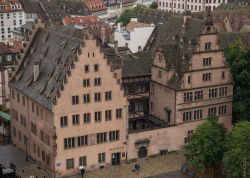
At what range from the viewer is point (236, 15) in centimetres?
19462

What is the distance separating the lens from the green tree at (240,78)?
118 meters

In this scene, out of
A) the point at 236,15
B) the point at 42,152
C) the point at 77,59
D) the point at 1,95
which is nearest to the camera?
the point at 77,59

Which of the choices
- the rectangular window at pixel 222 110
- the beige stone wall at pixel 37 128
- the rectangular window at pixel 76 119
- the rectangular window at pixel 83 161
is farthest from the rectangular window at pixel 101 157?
the rectangular window at pixel 222 110

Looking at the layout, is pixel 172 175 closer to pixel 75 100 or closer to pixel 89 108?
pixel 89 108

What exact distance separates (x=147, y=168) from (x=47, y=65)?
25335 millimetres

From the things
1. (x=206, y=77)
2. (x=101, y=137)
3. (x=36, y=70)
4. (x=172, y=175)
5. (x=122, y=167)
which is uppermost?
(x=36, y=70)

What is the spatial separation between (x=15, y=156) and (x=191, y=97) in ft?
113

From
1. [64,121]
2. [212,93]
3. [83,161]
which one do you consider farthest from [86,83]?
[212,93]

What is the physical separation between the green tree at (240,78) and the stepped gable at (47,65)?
3153 cm

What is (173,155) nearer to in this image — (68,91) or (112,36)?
(68,91)

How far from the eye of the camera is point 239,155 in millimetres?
90312

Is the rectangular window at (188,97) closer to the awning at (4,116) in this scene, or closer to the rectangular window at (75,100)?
the rectangular window at (75,100)

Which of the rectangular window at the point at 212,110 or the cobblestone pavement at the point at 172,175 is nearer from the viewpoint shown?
the cobblestone pavement at the point at 172,175

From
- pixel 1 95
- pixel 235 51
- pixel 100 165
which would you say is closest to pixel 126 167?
pixel 100 165
